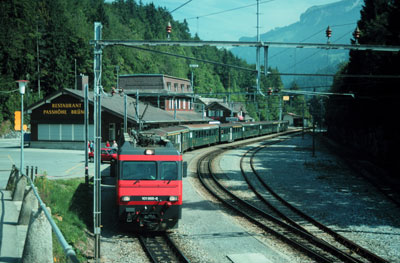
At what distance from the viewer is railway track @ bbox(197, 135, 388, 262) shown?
37.7 ft

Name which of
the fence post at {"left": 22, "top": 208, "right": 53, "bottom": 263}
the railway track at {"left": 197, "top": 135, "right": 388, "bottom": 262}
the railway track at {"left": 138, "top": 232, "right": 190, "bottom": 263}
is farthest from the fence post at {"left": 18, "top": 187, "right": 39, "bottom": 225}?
the railway track at {"left": 197, "top": 135, "right": 388, "bottom": 262}

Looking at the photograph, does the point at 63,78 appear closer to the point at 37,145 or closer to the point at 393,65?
the point at 37,145

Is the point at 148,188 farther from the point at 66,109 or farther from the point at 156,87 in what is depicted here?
the point at 156,87

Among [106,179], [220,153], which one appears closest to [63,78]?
[220,153]

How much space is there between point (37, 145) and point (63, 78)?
97.6 ft

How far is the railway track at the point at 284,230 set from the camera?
37.7 feet

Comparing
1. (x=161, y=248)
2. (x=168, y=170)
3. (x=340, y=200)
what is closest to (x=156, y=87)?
(x=340, y=200)

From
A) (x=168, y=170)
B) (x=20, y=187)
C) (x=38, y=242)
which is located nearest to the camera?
(x=38, y=242)

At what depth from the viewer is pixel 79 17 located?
8669cm

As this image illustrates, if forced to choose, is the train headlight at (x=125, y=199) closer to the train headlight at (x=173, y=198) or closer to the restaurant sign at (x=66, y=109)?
the train headlight at (x=173, y=198)

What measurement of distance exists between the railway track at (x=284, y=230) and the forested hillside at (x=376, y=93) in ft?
40.1

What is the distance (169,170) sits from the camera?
12.6 meters

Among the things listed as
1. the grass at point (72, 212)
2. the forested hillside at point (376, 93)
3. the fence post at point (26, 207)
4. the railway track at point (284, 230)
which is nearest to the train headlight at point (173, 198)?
the grass at point (72, 212)

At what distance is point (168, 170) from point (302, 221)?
21.3ft
